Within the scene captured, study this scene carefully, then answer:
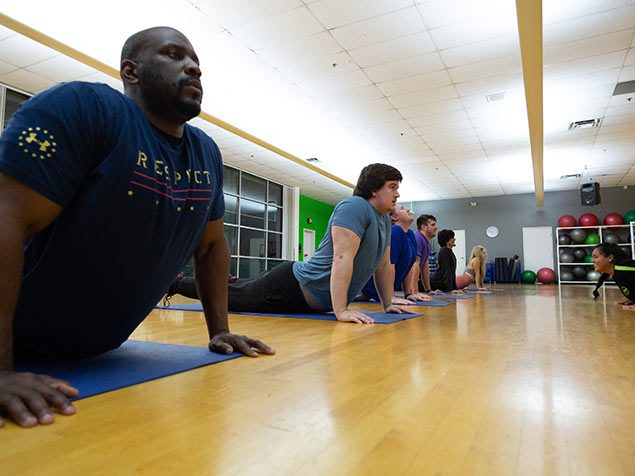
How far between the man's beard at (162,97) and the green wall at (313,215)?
11083 millimetres

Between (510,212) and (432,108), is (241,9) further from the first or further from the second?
(510,212)

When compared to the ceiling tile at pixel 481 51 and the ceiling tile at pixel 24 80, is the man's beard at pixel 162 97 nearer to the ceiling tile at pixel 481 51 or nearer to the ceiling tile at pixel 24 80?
the ceiling tile at pixel 481 51

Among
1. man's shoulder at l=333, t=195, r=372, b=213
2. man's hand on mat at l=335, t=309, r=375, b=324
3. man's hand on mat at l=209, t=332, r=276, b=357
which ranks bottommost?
man's hand on mat at l=335, t=309, r=375, b=324

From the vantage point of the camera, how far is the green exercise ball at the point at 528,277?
38.9 ft

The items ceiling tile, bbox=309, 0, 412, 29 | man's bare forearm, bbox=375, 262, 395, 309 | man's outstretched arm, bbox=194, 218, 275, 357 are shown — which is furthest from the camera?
ceiling tile, bbox=309, 0, 412, 29

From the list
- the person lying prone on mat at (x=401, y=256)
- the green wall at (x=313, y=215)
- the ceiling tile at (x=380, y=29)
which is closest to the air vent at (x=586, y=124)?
the ceiling tile at (x=380, y=29)

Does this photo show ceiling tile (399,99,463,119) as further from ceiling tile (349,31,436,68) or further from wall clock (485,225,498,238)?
wall clock (485,225,498,238)

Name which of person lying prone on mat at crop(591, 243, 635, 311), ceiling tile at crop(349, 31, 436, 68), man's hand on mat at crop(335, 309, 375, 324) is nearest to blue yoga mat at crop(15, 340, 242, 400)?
man's hand on mat at crop(335, 309, 375, 324)

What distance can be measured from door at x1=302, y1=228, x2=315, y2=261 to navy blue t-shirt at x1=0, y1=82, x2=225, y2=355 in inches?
451

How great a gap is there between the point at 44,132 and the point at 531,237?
44.4 feet

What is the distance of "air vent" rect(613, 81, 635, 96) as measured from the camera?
537 centimetres

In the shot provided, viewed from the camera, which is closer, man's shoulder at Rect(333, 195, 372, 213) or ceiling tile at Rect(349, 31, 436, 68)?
man's shoulder at Rect(333, 195, 372, 213)

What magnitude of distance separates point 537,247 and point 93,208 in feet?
44.1

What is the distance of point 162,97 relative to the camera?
0.96m
